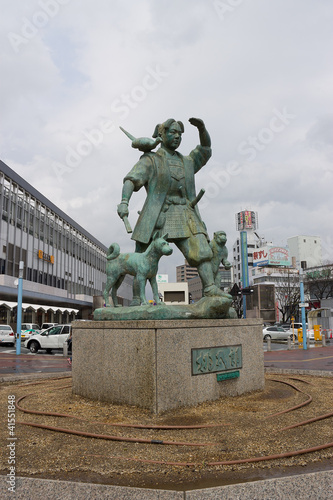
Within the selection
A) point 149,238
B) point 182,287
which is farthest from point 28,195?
point 149,238

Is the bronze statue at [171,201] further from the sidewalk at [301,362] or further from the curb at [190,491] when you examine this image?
the sidewalk at [301,362]

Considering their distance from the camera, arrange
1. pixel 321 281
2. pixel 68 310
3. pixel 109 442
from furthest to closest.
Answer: pixel 321 281
pixel 68 310
pixel 109 442

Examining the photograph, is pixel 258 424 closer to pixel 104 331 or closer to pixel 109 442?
pixel 109 442

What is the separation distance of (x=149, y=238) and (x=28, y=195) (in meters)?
34.9

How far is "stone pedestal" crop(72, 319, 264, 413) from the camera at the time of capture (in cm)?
534

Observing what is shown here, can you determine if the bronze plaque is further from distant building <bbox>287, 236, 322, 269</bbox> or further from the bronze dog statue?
distant building <bbox>287, 236, 322, 269</bbox>

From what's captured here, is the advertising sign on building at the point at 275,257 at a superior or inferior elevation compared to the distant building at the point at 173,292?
superior

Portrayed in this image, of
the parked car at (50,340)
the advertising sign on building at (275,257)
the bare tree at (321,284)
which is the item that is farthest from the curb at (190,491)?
the advertising sign on building at (275,257)

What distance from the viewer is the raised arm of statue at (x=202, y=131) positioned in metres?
7.23

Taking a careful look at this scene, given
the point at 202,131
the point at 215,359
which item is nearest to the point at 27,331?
the point at 202,131

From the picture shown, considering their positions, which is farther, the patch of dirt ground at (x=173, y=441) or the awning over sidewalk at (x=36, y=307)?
the awning over sidewalk at (x=36, y=307)

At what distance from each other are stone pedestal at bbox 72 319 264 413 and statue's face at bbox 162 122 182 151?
318 cm

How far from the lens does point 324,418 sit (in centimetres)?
495

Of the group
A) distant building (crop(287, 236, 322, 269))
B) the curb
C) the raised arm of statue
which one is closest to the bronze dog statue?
the raised arm of statue
